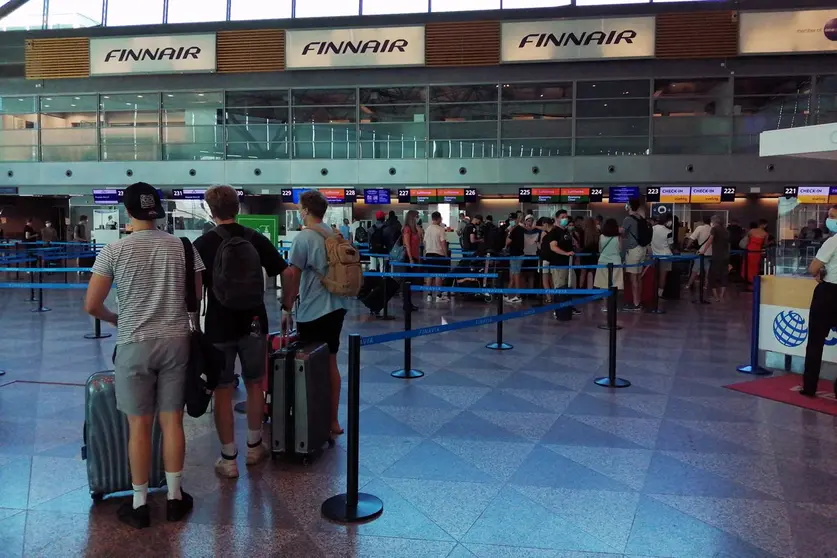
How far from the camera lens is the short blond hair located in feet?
13.6

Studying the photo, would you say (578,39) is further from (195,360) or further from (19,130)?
(19,130)

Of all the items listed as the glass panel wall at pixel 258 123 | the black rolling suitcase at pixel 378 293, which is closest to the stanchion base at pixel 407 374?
the black rolling suitcase at pixel 378 293

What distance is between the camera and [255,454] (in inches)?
178

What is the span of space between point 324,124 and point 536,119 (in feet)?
24.8

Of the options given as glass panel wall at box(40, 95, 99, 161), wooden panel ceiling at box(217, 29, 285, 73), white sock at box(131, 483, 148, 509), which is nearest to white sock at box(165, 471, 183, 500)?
white sock at box(131, 483, 148, 509)

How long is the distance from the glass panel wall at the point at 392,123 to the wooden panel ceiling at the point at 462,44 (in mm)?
1441

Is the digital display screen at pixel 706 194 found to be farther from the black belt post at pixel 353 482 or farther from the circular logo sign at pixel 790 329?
the black belt post at pixel 353 482

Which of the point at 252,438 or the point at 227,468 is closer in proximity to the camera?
the point at 227,468

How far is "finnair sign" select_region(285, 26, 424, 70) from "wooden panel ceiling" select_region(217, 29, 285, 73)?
21.0 inches

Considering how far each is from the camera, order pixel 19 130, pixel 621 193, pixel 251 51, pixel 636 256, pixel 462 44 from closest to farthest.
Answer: pixel 636 256, pixel 621 193, pixel 462 44, pixel 251 51, pixel 19 130

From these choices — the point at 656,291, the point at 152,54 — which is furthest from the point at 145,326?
the point at 152,54

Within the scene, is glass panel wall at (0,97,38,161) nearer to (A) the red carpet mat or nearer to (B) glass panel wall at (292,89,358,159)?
(B) glass panel wall at (292,89,358,159)

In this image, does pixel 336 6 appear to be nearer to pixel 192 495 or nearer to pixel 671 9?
pixel 671 9

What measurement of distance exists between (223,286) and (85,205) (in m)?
29.4
